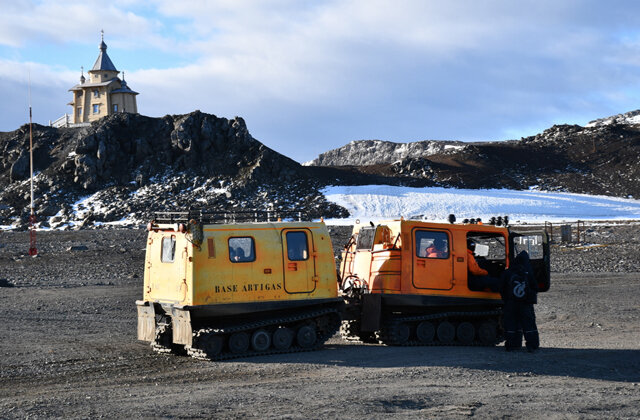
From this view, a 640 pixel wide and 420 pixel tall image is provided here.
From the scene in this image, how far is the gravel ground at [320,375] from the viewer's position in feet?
32.7

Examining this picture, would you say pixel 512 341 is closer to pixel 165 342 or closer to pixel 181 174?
pixel 165 342

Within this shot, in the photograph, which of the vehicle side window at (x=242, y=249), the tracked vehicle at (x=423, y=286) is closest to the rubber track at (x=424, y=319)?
the tracked vehicle at (x=423, y=286)

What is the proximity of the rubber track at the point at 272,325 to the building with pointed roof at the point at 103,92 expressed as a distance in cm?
7921

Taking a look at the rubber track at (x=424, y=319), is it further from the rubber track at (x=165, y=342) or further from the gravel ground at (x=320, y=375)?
the rubber track at (x=165, y=342)

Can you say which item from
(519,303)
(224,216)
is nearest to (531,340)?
(519,303)

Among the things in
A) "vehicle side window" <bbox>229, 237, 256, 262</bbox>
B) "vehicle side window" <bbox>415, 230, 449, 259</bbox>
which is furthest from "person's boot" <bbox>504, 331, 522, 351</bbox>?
"vehicle side window" <bbox>229, 237, 256, 262</bbox>

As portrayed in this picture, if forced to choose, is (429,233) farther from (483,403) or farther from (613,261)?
(613,261)

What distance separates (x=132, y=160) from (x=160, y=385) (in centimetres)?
6848

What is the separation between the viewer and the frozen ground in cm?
6756

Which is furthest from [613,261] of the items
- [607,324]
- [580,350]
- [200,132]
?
[200,132]

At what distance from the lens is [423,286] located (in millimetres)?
15406

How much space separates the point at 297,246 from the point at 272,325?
1.51 metres

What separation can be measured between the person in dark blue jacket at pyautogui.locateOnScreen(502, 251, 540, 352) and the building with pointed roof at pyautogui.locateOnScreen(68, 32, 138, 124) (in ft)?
263

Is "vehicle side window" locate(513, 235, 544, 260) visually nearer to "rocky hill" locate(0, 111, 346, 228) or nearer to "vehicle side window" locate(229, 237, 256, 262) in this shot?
"vehicle side window" locate(229, 237, 256, 262)
